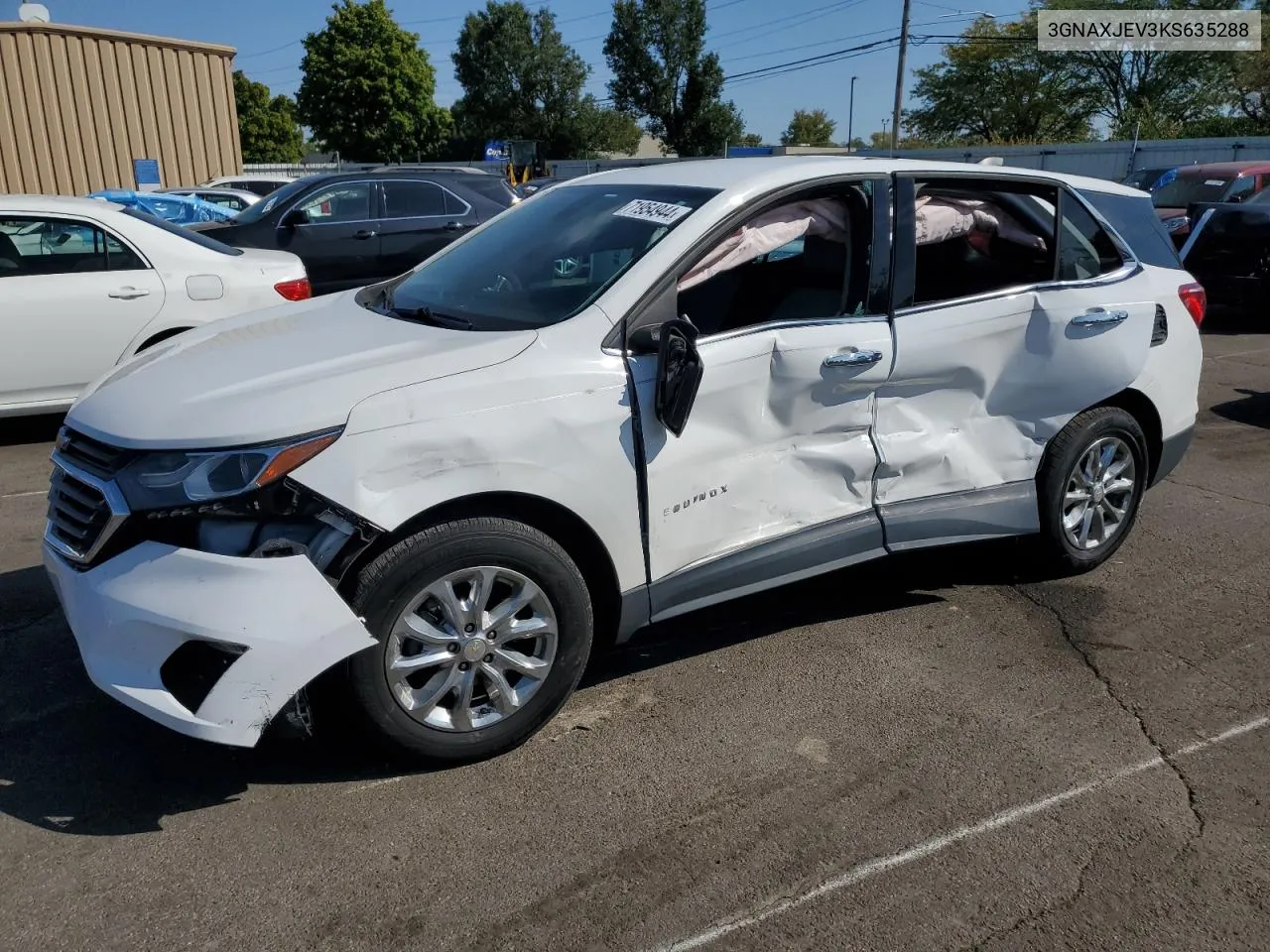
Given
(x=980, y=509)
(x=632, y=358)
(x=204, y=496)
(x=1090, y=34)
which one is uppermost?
(x=1090, y=34)

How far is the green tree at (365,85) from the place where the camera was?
54.3 meters

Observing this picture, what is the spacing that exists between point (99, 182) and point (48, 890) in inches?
879

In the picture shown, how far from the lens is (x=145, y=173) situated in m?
22.1

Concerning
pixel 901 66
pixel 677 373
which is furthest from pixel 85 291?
pixel 901 66

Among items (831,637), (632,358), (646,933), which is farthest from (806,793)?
(632,358)

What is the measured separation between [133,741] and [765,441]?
227 centimetres

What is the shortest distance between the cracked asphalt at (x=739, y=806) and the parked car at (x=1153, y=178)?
12.8 meters

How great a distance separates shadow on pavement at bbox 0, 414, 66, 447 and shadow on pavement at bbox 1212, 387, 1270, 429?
8212mm

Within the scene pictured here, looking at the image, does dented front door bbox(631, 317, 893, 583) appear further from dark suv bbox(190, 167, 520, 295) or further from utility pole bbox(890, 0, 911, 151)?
utility pole bbox(890, 0, 911, 151)

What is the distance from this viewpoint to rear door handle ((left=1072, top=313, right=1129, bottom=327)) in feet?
14.3

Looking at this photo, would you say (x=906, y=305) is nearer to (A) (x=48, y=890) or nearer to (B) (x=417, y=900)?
(B) (x=417, y=900)

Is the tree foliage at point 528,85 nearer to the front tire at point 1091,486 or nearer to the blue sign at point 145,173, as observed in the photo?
the blue sign at point 145,173

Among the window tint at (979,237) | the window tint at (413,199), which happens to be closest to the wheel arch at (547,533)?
the window tint at (979,237)

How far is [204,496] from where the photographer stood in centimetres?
284
